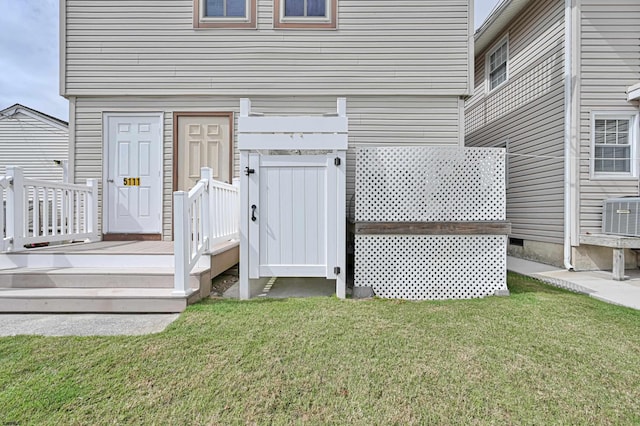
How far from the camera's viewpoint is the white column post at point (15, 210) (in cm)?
377

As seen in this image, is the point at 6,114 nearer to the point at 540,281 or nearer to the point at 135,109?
the point at 135,109

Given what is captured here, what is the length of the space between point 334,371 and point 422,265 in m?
2.04

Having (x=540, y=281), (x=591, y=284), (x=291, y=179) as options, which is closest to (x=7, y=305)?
(x=291, y=179)

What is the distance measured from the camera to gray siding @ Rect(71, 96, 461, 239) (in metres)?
5.33

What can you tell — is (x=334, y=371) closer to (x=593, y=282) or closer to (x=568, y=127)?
(x=593, y=282)

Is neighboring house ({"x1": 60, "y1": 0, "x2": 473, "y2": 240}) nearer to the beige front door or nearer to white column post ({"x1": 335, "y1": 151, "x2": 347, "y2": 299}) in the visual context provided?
the beige front door

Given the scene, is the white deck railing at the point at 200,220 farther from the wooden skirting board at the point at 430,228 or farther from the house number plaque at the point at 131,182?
the house number plaque at the point at 131,182

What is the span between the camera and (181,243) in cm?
316

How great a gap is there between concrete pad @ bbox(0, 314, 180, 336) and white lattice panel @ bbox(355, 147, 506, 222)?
244cm

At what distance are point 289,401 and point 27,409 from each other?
147 cm

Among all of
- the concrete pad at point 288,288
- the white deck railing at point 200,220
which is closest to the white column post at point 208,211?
the white deck railing at point 200,220

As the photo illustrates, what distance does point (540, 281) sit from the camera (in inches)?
186

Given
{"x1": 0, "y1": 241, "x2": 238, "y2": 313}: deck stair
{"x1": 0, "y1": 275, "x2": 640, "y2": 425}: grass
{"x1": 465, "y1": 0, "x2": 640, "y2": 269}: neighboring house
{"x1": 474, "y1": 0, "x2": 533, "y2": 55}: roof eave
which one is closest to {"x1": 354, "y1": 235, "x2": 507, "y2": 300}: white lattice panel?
{"x1": 0, "y1": 275, "x2": 640, "y2": 425}: grass

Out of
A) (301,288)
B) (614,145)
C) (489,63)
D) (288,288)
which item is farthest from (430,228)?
(489,63)
